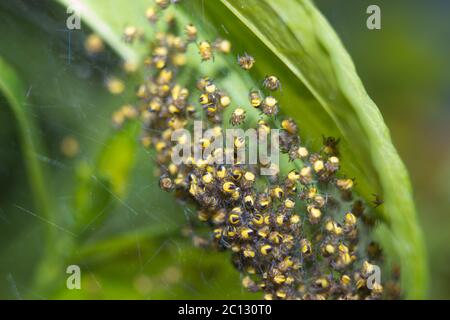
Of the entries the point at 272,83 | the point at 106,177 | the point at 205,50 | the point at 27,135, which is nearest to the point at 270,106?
the point at 272,83

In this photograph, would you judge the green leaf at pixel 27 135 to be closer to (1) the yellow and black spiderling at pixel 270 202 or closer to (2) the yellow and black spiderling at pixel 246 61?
(1) the yellow and black spiderling at pixel 270 202

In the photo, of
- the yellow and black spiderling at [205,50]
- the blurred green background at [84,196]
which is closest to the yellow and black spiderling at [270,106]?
the yellow and black spiderling at [205,50]

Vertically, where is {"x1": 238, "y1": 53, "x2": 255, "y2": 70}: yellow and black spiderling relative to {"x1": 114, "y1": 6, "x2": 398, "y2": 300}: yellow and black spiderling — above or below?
above

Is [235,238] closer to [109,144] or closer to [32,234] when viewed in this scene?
[109,144]

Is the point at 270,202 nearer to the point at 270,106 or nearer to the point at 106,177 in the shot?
the point at 270,106

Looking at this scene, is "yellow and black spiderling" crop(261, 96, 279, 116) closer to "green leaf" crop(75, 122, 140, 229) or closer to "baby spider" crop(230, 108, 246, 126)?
"baby spider" crop(230, 108, 246, 126)

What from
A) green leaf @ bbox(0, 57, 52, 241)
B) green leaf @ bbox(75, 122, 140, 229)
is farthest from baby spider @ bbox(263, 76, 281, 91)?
green leaf @ bbox(0, 57, 52, 241)
